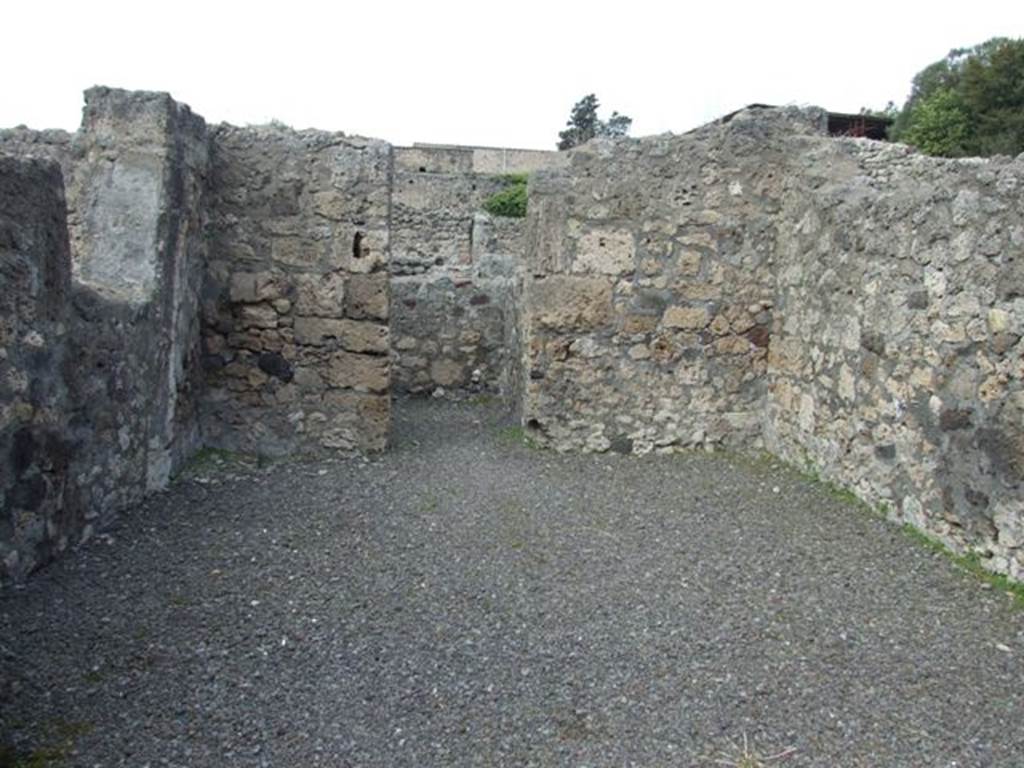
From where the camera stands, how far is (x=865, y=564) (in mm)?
4141

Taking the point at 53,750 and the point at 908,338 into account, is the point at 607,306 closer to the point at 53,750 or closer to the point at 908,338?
the point at 908,338

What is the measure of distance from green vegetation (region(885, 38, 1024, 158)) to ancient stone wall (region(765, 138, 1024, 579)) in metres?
25.3

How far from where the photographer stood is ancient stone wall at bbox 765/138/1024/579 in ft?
13.0

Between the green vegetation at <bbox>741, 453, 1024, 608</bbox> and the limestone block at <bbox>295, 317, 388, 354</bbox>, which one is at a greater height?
the limestone block at <bbox>295, 317, 388, 354</bbox>

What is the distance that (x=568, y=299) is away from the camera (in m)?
6.46

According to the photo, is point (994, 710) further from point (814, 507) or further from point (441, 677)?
point (814, 507)

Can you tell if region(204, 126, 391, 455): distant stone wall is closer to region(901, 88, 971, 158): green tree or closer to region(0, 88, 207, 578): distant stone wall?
region(0, 88, 207, 578): distant stone wall

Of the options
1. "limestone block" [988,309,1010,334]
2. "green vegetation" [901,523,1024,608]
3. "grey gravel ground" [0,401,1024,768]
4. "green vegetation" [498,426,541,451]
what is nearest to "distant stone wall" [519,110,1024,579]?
"green vegetation" [498,426,541,451]

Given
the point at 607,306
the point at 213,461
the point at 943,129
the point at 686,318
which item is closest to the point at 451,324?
the point at 607,306

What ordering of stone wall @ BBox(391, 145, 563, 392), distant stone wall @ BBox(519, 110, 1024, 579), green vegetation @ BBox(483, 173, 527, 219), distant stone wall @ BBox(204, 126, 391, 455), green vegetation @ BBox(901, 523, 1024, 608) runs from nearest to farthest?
→ green vegetation @ BBox(901, 523, 1024, 608)
distant stone wall @ BBox(519, 110, 1024, 579)
distant stone wall @ BBox(204, 126, 391, 455)
stone wall @ BBox(391, 145, 563, 392)
green vegetation @ BBox(483, 173, 527, 219)

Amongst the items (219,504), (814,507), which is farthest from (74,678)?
(814,507)

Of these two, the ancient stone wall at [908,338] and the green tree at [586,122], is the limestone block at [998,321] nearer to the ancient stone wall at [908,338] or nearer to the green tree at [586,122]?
the ancient stone wall at [908,338]

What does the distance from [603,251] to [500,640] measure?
386 cm

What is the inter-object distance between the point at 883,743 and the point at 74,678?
2.69 m
